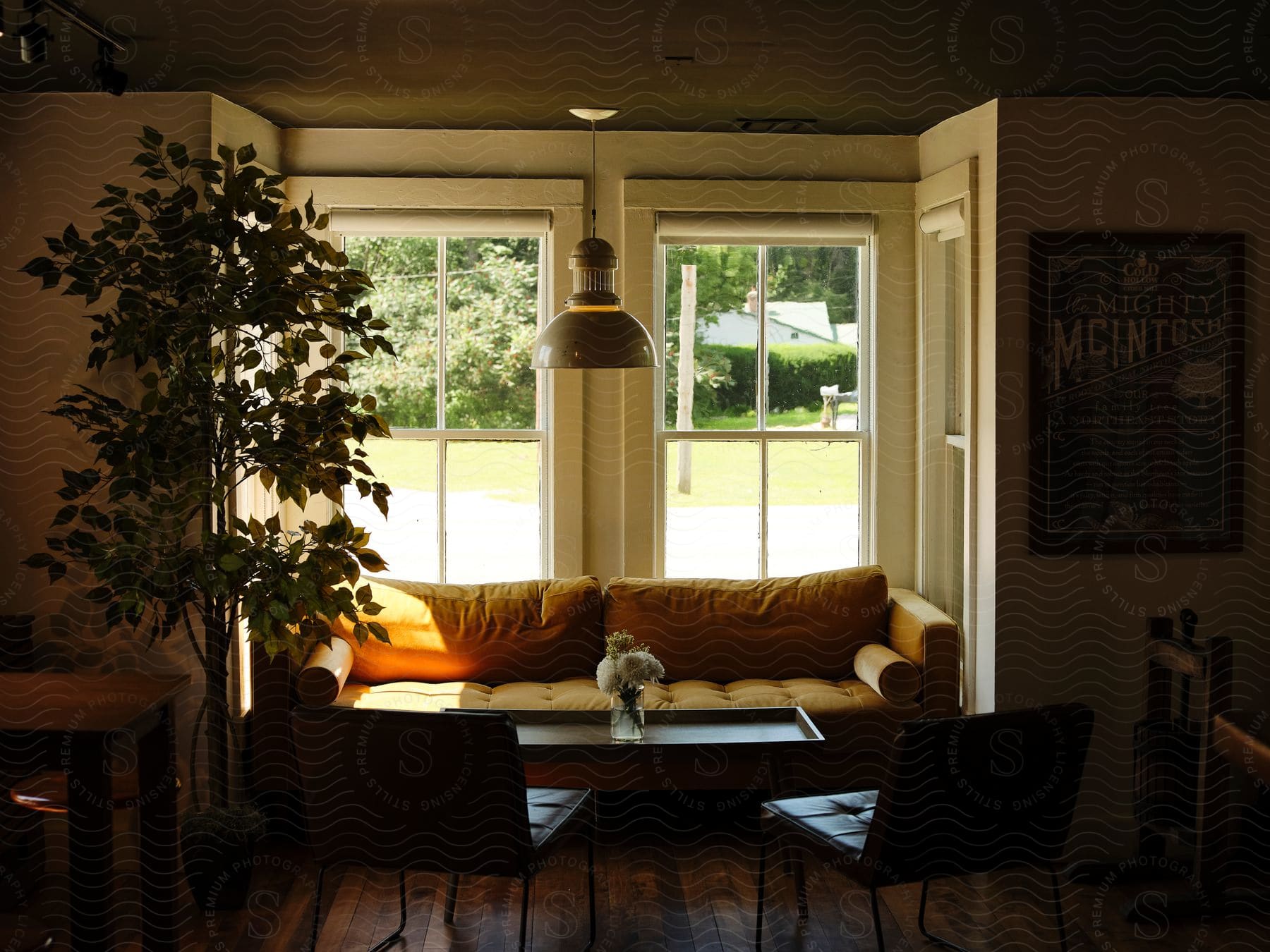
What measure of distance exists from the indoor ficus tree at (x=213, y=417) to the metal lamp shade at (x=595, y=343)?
1.88 ft

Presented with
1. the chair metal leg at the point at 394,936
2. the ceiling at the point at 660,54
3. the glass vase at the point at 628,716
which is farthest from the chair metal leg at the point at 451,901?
the ceiling at the point at 660,54

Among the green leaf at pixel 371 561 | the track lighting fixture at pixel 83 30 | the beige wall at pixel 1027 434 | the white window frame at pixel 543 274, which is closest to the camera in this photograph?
the track lighting fixture at pixel 83 30

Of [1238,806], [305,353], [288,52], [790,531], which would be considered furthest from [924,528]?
[288,52]

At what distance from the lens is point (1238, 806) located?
12.3 feet

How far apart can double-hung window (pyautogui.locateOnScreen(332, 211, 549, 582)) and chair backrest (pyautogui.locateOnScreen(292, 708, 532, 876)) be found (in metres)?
1.87

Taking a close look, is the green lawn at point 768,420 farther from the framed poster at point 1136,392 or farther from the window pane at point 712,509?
the framed poster at point 1136,392

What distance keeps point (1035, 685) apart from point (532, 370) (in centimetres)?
222

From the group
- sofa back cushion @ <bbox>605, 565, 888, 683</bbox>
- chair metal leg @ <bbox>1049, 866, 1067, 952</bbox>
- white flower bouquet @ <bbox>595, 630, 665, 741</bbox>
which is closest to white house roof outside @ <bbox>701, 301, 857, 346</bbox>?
sofa back cushion @ <bbox>605, 565, 888, 683</bbox>

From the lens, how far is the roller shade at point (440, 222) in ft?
14.8

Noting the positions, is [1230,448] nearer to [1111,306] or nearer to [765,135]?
[1111,306]

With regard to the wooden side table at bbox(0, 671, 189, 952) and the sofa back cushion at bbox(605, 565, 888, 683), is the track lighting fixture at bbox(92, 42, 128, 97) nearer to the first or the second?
the wooden side table at bbox(0, 671, 189, 952)

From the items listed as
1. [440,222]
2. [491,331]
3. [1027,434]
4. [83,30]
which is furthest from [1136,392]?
[83,30]

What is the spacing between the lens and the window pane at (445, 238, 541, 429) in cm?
461

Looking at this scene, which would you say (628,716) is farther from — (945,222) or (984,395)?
(945,222)
